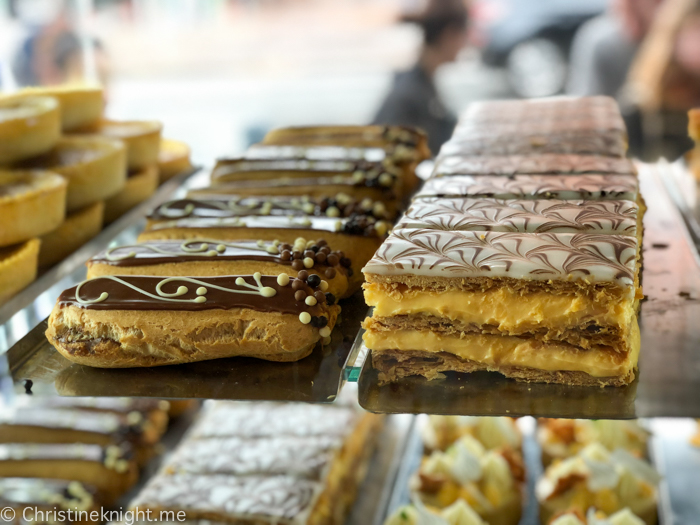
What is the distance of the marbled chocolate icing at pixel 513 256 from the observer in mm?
1382

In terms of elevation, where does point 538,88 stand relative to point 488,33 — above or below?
below

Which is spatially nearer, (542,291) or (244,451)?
(542,291)

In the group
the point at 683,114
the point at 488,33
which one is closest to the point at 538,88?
the point at 488,33

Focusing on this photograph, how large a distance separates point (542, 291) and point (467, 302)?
0.16 meters

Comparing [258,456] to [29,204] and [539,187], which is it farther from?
[539,187]

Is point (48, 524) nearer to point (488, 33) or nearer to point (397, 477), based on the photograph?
point (397, 477)

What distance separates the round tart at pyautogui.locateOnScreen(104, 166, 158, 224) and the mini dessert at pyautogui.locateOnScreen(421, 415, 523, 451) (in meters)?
1.58

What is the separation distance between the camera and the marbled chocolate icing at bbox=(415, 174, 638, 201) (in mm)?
1803

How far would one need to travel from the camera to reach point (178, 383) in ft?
5.22

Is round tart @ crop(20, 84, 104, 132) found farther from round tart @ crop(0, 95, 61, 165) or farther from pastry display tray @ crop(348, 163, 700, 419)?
pastry display tray @ crop(348, 163, 700, 419)

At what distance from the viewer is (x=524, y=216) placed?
1654mm

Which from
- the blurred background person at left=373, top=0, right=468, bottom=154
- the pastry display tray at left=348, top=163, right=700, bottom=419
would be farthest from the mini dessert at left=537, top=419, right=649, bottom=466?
the blurred background person at left=373, top=0, right=468, bottom=154

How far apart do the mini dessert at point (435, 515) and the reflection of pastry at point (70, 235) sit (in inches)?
59.8

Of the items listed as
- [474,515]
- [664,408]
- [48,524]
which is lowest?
[48,524]
